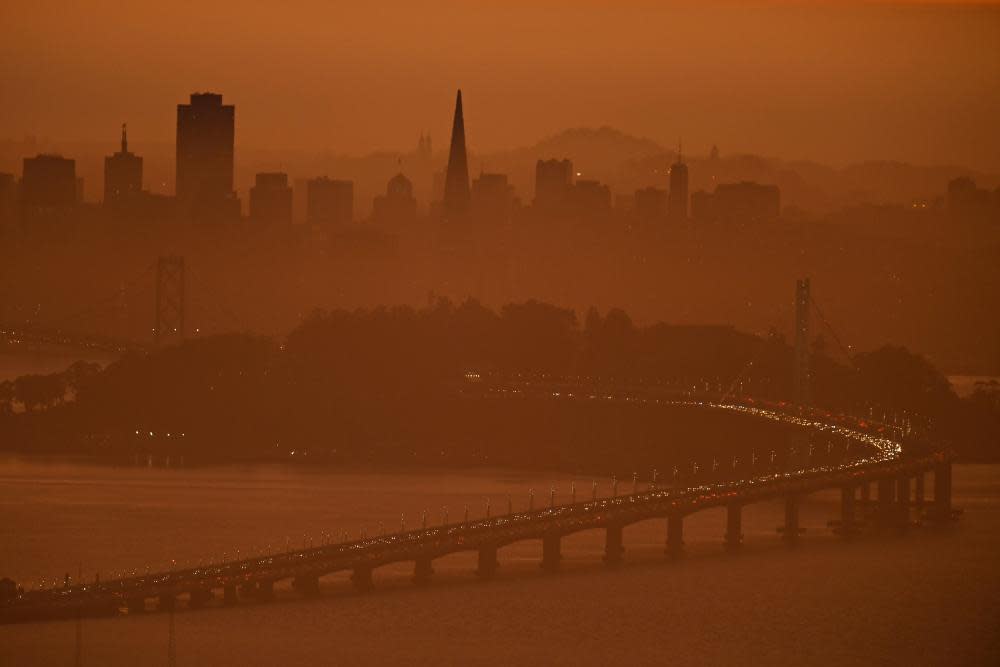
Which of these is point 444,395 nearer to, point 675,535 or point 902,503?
point 902,503

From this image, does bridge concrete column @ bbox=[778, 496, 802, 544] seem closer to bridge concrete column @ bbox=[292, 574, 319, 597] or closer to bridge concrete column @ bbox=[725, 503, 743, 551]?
bridge concrete column @ bbox=[725, 503, 743, 551]

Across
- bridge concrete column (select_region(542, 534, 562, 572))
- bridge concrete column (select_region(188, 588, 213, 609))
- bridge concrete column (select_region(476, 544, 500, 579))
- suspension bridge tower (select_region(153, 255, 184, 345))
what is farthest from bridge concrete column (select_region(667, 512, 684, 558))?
suspension bridge tower (select_region(153, 255, 184, 345))

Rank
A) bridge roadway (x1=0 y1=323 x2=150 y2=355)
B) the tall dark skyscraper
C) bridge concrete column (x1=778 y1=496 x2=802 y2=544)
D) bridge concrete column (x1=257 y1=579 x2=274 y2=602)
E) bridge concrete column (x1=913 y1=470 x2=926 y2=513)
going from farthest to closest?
1. the tall dark skyscraper
2. bridge roadway (x1=0 y1=323 x2=150 y2=355)
3. bridge concrete column (x1=913 y1=470 x2=926 y2=513)
4. bridge concrete column (x1=778 y1=496 x2=802 y2=544)
5. bridge concrete column (x1=257 y1=579 x2=274 y2=602)

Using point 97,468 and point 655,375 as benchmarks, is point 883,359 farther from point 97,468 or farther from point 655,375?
point 97,468

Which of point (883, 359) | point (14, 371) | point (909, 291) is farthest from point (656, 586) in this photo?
point (909, 291)

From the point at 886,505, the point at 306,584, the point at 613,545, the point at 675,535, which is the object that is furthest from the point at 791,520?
the point at 306,584

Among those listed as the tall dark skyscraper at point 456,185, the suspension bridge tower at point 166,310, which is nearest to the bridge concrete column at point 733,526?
the suspension bridge tower at point 166,310
